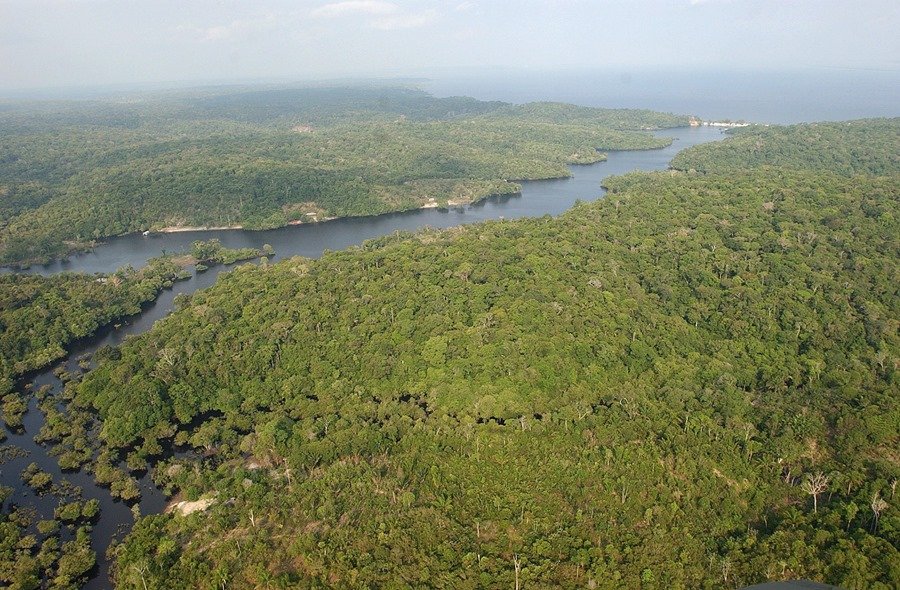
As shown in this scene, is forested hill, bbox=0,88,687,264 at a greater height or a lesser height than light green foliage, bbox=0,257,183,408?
greater

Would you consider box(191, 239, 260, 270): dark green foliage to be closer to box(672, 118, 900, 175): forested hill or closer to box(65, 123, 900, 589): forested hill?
box(65, 123, 900, 589): forested hill

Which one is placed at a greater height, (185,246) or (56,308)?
(185,246)

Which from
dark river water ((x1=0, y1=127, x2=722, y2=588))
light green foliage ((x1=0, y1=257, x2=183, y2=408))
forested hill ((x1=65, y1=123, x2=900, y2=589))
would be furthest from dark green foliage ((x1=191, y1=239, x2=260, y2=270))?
forested hill ((x1=65, y1=123, x2=900, y2=589))

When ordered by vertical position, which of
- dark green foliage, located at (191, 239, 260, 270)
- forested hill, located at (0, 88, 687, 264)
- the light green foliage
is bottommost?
the light green foliage

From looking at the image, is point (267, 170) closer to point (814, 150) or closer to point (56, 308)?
point (56, 308)

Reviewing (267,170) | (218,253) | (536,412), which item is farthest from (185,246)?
(536,412)

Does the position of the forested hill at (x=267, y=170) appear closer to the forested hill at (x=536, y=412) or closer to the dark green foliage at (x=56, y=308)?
the dark green foliage at (x=56, y=308)

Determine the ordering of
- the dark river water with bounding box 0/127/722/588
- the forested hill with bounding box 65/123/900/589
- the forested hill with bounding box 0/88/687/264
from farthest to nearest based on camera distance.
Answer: the forested hill with bounding box 0/88/687/264, the dark river water with bounding box 0/127/722/588, the forested hill with bounding box 65/123/900/589
